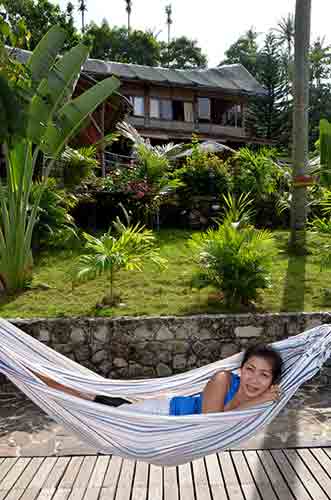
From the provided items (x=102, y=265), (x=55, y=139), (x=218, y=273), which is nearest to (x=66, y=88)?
(x=55, y=139)

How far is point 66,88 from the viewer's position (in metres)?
5.98

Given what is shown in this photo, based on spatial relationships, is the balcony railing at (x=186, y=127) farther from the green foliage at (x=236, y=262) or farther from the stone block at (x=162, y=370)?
the stone block at (x=162, y=370)

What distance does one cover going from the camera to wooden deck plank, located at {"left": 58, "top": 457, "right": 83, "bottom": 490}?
2.96 metres

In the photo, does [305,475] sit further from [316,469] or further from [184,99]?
[184,99]

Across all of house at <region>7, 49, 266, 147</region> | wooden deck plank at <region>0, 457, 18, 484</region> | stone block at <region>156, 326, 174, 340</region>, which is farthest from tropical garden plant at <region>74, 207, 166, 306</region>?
house at <region>7, 49, 266, 147</region>

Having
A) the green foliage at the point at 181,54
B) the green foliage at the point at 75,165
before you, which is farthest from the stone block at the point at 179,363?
the green foliage at the point at 181,54

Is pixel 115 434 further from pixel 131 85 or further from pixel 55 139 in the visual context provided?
pixel 131 85

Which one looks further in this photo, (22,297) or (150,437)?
(22,297)

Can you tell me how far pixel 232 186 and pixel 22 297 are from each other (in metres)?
5.37

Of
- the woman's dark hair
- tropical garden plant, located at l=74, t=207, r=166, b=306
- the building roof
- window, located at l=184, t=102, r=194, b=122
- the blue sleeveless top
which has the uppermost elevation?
the building roof

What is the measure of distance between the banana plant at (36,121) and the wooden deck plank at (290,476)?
405 centimetres

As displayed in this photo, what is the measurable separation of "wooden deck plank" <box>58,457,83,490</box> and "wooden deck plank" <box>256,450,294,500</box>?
3.48 feet

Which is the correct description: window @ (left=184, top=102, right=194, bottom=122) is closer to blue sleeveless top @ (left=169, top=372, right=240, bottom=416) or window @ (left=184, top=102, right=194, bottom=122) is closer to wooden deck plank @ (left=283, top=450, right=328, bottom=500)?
wooden deck plank @ (left=283, top=450, right=328, bottom=500)

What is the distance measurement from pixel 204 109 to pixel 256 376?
855 inches
